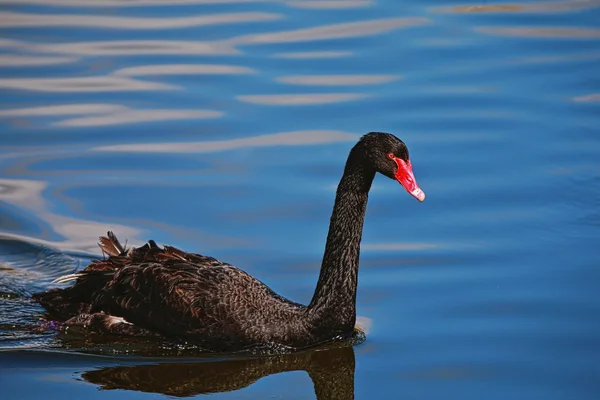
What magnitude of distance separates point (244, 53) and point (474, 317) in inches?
288

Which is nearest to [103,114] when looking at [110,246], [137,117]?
[137,117]

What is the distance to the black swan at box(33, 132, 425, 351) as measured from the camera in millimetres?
8609

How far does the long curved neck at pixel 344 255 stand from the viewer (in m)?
8.80

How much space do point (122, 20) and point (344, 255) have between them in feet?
31.4

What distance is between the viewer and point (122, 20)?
17.6 metres

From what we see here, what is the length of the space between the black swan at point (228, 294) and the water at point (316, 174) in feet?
0.63

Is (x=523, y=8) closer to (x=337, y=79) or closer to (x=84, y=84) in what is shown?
(x=337, y=79)

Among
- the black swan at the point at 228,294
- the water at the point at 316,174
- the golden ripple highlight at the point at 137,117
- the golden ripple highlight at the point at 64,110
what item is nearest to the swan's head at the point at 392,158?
the black swan at the point at 228,294

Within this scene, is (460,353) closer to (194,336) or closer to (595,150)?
(194,336)

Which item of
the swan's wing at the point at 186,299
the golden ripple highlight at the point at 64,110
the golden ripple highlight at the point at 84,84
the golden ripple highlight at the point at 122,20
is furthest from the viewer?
the golden ripple highlight at the point at 122,20

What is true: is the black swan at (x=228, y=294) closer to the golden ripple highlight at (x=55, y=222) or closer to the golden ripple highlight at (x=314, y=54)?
the golden ripple highlight at (x=55, y=222)

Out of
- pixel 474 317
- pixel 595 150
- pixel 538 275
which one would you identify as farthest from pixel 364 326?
pixel 595 150

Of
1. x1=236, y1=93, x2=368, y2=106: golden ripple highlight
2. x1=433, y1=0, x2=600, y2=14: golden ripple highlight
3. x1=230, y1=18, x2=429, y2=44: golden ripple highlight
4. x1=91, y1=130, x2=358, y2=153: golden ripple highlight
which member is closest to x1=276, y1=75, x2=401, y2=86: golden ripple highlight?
x1=236, y1=93, x2=368, y2=106: golden ripple highlight

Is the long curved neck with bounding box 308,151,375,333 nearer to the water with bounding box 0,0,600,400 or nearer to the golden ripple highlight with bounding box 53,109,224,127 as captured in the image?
the water with bounding box 0,0,600,400
